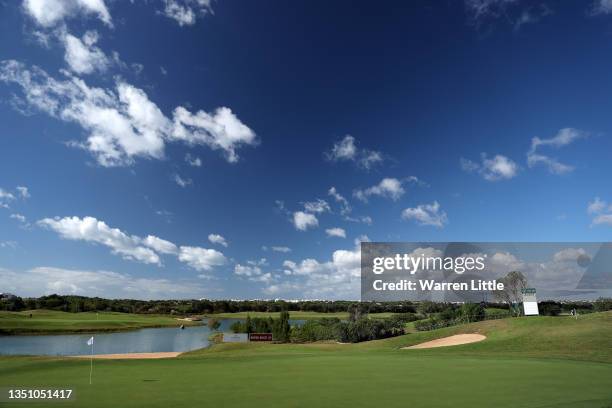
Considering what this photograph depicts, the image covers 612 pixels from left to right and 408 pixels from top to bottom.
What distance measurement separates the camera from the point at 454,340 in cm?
4172

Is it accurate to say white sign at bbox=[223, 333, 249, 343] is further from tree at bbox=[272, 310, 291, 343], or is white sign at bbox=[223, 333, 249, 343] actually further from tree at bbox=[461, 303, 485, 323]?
tree at bbox=[461, 303, 485, 323]

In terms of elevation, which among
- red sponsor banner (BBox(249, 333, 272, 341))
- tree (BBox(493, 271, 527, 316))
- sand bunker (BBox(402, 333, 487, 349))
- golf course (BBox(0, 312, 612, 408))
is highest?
tree (BBox(493, 271, 527, 316))

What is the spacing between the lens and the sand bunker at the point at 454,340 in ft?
132

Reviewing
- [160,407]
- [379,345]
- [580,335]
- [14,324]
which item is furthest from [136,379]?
[14,324]

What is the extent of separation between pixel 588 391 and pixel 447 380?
16.5 ft

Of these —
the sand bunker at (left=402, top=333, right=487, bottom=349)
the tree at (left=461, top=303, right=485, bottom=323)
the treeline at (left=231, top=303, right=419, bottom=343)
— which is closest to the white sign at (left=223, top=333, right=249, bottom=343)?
the treeline at (left=231, top=303, right=419, bottom=343)

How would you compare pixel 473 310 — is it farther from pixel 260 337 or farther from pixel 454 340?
pixel 454 340

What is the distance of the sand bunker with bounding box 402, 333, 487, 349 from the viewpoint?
132ft

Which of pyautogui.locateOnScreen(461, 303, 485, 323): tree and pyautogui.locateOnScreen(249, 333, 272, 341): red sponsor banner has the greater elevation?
pyautogui.locateOnScreen(461, 303, 485, 323): tree

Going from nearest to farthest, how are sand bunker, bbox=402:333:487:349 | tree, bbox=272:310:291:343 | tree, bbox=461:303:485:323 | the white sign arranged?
1. sand bunker, bbox=402:333:487:349
2. the white sign
3. tree, bbox=461:303:485:323
4. tree, bbox=272:310:291:343

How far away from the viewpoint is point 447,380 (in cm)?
1752

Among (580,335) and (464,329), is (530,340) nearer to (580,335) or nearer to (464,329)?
(580,335)

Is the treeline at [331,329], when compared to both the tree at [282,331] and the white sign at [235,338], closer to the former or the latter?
the tree at [282,331]

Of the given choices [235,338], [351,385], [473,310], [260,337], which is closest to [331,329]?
[260,337]
